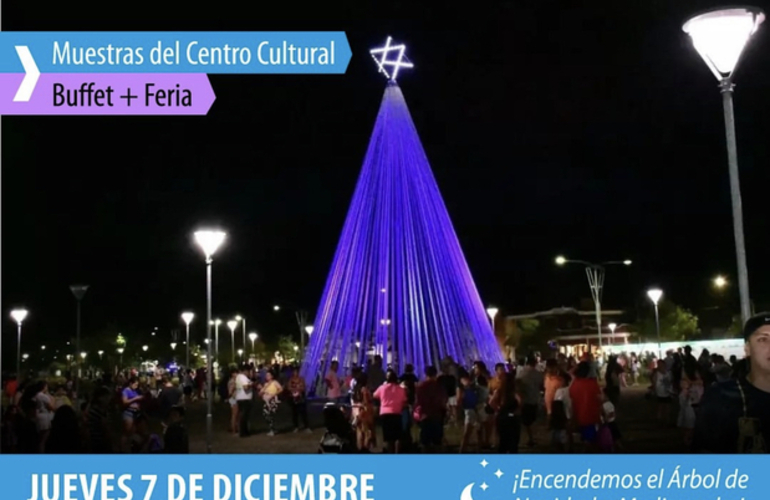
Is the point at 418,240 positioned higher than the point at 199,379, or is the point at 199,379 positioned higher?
the point at 418,240

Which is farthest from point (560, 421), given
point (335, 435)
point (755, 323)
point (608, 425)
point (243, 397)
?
point (755, 323)

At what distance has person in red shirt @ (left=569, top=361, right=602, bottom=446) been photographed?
12180 mm

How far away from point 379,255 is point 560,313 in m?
65.0

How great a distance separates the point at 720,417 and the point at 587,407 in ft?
26.4

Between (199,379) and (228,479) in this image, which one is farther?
(199,379)

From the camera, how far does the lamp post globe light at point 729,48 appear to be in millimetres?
6914

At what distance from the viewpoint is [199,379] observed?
106 ft

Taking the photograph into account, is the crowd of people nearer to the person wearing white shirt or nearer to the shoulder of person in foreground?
the person wearing white shirt

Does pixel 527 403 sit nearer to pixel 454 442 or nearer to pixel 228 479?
pixel 454 442

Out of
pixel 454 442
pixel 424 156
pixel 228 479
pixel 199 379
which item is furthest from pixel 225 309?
pixel 228 479

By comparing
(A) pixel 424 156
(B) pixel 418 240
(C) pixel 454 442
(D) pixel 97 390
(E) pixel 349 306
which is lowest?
(C) pixel 454 442

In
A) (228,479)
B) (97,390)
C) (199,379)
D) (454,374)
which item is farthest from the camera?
(199,379)

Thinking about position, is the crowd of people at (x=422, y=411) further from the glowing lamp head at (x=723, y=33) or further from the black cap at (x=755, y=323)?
the black cap at (x=755, y=323)

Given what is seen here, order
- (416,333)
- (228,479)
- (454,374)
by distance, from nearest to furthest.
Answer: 1. (228,479)
2. (454,374)
3. (416,333)
